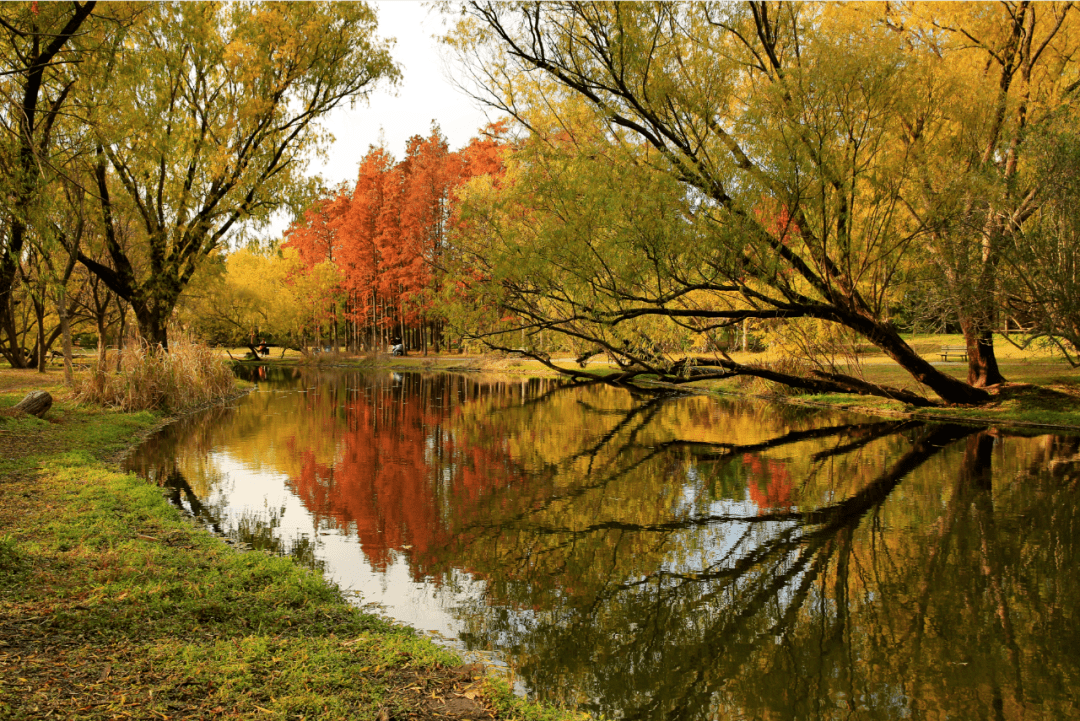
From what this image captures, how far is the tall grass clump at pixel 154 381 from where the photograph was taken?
52.1ft

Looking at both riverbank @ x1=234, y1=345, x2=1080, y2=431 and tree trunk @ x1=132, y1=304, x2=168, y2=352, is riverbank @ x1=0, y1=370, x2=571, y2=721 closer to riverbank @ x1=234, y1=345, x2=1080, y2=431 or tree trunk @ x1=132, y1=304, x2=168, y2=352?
tree trunk @ x1=132, y1=304, x2=168, y2=352

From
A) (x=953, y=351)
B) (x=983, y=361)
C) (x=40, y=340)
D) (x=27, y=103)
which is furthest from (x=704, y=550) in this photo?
(x=40, y=340)

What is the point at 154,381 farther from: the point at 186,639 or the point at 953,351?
the point at 953,351

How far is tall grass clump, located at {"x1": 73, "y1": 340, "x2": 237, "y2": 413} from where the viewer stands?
15875 mm

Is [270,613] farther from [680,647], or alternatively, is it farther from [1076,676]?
[1076,676]

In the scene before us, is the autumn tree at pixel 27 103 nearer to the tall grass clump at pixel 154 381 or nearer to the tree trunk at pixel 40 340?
the tall grass clump at pixel 154 381

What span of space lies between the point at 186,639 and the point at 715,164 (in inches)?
481

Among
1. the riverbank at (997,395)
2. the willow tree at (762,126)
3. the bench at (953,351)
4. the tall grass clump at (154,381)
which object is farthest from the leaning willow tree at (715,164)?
the bench at (953,351)

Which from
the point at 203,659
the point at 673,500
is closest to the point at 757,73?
the point at 673,500

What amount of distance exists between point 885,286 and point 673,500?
8322 millimetres

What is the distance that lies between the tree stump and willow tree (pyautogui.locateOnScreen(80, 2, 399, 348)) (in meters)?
5.29

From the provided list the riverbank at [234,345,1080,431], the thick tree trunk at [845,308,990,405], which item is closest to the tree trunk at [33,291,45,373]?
the riverbank at [234,345,1080,431]

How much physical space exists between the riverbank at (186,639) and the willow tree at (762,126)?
931 centimetres

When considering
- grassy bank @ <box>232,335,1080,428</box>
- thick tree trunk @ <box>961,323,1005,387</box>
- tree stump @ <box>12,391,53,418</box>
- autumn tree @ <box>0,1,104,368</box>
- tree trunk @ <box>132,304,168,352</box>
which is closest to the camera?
autumn tree @ <box>0,1,104,368</box>
